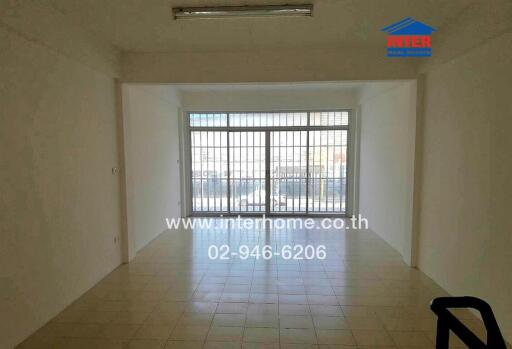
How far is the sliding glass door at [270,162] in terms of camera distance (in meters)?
6.86

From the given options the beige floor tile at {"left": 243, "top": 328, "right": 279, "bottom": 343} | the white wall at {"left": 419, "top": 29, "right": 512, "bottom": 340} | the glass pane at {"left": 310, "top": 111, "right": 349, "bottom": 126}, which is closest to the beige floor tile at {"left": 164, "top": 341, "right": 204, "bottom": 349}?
the beige floor tile at {"left": 243, "top": 328, "right": 279, "bottom": 343}

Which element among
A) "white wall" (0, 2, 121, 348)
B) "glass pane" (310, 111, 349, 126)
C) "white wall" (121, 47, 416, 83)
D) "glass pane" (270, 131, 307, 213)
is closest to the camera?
"white wall" (0, 2, 121, 348)

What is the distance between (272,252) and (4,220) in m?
3.22

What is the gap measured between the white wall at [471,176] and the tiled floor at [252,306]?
40cm

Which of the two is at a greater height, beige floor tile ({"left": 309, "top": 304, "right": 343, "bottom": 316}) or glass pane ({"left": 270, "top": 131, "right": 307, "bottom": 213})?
glass pane ({"left": 270, "top": 131, "right": 307, "bottom": 213})

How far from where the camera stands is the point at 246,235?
5426mm

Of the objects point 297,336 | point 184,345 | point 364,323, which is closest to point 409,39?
point 364,323

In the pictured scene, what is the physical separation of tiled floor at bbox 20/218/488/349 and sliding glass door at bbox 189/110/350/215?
103 inches

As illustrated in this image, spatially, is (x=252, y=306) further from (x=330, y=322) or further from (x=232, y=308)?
(x=330, y=322)

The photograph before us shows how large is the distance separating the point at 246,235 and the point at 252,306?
2495 mm

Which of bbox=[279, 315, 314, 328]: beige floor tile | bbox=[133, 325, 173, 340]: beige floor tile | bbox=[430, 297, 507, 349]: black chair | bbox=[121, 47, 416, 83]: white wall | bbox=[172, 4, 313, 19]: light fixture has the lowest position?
bbox=[133, 325, 173, 340]: beige floor tile

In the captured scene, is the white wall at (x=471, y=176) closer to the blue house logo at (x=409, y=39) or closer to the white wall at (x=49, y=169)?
the blue house logo at (x=409, y=39)

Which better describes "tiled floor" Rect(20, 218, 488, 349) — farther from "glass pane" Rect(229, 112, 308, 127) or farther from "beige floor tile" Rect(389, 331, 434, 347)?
"glass pane" Rect(229, 112, 308, 127)

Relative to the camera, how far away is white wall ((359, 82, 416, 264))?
400 centimetres
